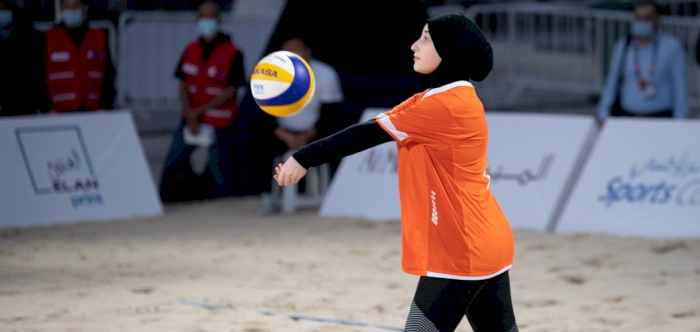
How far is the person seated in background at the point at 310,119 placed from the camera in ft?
30.5

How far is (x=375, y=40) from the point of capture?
1033 centimetres

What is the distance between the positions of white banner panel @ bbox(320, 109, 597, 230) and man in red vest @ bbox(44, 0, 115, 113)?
3050 mm

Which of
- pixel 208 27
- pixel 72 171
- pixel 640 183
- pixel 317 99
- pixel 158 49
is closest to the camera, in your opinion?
pixel 640 183

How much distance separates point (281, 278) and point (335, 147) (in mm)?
3406

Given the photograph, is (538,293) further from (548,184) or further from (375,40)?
(375,40)

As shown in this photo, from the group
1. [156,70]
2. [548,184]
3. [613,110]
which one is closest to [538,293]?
[548,184]

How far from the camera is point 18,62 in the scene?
945 centimetres

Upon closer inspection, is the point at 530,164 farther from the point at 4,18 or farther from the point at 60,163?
the point at 4,18

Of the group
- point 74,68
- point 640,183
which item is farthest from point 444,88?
point 74,68

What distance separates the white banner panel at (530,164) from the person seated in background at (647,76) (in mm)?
639

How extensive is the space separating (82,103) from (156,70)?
481 cm

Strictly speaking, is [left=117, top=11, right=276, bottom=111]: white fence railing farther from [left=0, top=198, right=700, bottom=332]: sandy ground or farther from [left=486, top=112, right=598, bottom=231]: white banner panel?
[left=486, top=112, right=598, bottom=231]: white banner panel

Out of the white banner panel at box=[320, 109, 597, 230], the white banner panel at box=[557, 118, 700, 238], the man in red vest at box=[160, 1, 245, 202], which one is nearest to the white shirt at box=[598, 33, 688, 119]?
the white banner panel at box=[320, 109, 597, 230]

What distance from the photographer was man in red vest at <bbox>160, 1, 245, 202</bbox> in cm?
955
